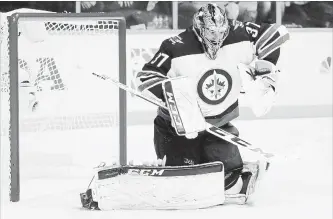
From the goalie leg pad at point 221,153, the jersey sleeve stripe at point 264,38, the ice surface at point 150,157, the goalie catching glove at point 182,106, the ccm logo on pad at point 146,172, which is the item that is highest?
the jersey sleeve stripe at point 264,38

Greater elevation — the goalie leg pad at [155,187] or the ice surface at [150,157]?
the goalie leg pad at [155,187]

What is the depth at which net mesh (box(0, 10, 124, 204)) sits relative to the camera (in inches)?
152

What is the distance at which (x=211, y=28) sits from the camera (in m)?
3.10

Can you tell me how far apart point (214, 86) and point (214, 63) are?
9 cm

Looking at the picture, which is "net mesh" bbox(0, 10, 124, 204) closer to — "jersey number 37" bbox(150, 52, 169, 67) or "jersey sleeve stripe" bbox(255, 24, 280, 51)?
"jersey number 37" bbox(150, 52, 169, 67)

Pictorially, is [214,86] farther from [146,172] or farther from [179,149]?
[146,172]

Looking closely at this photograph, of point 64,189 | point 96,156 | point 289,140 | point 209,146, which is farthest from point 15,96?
point 289,140

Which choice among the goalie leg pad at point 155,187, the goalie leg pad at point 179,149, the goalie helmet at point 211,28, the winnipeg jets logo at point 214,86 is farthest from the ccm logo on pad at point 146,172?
the goalie helmet at point 211,28

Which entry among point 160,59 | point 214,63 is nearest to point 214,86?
point 214,63

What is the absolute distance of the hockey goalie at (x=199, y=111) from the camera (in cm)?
303

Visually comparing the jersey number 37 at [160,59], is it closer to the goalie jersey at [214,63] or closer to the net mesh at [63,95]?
the goalie jersey at [214,63]

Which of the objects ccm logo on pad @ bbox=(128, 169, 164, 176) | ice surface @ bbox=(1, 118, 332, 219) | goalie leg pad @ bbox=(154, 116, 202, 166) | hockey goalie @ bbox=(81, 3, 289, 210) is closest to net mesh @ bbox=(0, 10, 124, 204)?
ice surface @ bbox=(1, 118, 332, 219)

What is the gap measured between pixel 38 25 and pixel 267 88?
50.7 inches

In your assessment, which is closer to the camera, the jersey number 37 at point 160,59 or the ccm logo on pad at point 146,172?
the ccm logo on pad at point 146,172
